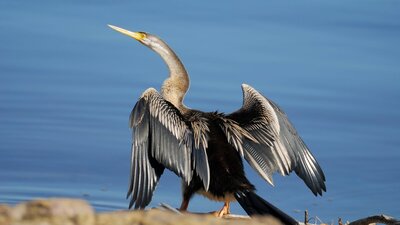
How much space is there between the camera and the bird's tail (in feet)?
25.9

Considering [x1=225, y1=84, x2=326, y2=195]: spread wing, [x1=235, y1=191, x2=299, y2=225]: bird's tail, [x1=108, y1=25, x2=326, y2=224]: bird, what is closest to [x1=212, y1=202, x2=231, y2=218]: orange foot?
[x1=108, y1=25, x2=326, y2=224]: bird

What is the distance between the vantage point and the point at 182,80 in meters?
9.77

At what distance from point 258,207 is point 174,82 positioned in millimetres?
1861

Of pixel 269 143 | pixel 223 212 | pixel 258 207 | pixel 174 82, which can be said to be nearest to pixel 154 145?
pixel 223 212

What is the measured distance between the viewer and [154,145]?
874 cm

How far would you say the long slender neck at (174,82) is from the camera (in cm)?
955

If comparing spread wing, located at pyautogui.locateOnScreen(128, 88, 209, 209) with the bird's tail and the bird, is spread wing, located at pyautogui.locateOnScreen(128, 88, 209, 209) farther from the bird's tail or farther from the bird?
the bird's tail

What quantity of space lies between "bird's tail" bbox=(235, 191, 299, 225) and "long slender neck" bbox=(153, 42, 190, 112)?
120 centimetres

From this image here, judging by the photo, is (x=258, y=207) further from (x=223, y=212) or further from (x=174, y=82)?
(x=174, y=82)

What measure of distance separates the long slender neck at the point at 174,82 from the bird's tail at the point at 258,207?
1.20 meters

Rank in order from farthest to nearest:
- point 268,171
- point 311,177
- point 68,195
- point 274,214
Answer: point 68,195, point 311,177, point 268,171, point 274,214

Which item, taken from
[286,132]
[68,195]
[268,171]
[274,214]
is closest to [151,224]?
[274,214]

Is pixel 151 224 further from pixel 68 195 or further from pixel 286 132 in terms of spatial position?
pixel 68 195

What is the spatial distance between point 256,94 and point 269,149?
0.88 m
